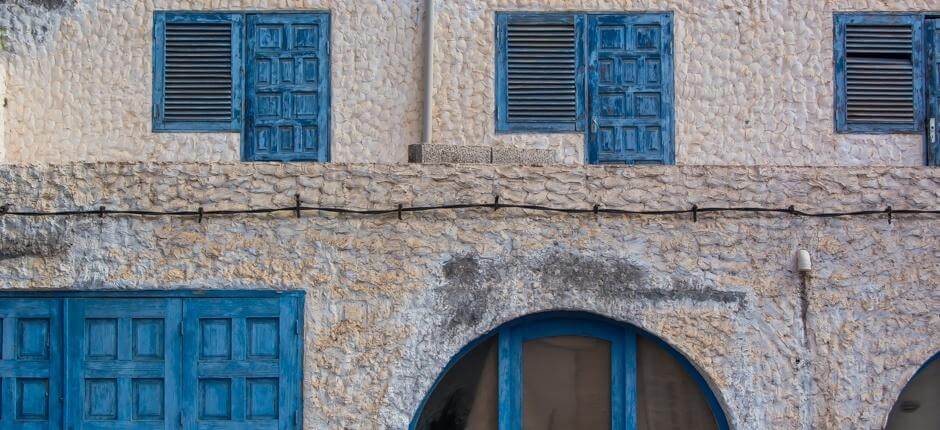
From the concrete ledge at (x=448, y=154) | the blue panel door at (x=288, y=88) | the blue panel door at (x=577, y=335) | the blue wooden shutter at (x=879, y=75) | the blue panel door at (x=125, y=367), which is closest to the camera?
the blue panel door at (x=125, y=367)

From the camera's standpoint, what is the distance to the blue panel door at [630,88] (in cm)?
965

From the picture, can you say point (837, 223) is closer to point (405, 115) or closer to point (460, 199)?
point (460, 199)

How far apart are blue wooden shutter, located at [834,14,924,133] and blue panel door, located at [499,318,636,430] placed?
12.4 feet

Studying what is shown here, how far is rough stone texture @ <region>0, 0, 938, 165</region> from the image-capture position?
31.8ft

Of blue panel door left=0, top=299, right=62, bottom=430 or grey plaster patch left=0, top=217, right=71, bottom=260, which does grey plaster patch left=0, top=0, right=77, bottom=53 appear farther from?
blue panel door left=0, top=299, right=62, bottom=430

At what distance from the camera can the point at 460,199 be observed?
726 cm

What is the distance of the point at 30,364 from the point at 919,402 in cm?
617

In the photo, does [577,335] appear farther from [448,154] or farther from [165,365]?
[165,365]

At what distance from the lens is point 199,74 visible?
31.6 feet

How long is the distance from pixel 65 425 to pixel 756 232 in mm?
4887

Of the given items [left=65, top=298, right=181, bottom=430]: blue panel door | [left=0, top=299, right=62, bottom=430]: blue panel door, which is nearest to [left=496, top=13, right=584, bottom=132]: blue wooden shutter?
[left=65, top=298, right=181, bottom=430]: blue panel door

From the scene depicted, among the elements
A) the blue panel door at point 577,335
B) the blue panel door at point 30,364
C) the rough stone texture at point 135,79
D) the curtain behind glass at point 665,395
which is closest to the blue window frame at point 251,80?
the rough stone texture at point 135,79

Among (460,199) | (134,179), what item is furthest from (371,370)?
(134,179)

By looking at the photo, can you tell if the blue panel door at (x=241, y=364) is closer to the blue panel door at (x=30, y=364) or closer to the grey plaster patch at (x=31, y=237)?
the blue panel door at (x=30, y=364)
